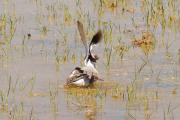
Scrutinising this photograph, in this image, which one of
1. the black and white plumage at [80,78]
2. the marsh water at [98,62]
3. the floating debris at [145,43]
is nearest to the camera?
the marsh water at [98,62]

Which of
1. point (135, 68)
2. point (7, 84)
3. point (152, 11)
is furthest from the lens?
point (152, 11)

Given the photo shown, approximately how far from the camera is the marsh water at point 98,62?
8711 mm

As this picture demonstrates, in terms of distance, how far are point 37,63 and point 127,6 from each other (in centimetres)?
393

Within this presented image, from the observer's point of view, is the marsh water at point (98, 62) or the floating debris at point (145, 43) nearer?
the marsh water at point (98, 62)

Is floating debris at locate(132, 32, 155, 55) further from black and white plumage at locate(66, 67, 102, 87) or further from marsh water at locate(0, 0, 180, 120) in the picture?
black and white plumage at locate(66, 67, 102, 87)

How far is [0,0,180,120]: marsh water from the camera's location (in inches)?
343

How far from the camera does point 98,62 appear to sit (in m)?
10.9

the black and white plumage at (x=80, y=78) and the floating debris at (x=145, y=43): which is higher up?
the floating debris at (x=145, y=43)

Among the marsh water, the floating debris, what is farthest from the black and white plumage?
the floating debris

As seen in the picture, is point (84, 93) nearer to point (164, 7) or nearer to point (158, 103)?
point (158, 103)

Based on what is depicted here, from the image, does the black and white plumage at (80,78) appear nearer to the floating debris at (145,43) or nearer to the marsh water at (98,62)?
the marsh water at (98,62)

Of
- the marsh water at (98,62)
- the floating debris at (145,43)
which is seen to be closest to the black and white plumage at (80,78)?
the marsh water at (98,62)

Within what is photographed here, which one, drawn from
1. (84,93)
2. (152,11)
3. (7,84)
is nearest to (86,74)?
(84,93)

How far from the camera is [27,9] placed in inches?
556
